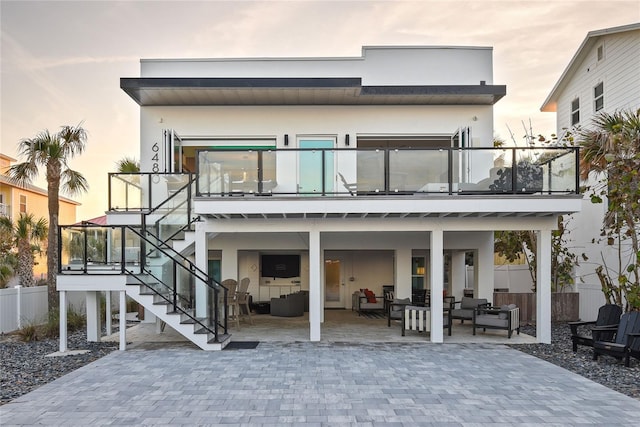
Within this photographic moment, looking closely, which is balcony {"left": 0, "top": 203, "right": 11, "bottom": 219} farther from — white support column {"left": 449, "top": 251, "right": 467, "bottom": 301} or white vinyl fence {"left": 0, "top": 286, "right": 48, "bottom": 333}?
white support column {"left": 449, "top": 251, "right": 467, "bottom": 301}

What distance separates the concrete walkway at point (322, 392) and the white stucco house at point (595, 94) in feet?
24.3

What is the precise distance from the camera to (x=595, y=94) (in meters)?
16.5

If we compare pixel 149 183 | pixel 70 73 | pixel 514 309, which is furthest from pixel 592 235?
pixel 70 73

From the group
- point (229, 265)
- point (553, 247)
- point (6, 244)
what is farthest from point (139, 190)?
point (553, 247)

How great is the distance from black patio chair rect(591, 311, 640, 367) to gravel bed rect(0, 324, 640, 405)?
22 cm

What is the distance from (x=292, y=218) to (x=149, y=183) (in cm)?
429

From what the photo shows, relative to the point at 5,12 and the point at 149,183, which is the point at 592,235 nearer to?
the point at 149,183

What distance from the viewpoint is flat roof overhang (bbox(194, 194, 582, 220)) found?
10.1m

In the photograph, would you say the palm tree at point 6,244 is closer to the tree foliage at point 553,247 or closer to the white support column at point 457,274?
the white support column at point 457,274

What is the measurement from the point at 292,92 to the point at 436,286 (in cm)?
655

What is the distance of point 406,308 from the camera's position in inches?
444

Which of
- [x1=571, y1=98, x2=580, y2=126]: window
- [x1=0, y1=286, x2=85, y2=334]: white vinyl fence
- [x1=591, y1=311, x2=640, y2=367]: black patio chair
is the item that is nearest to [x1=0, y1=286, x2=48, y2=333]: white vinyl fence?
[x1=0, y1=286, x2=85, y2=334]: white vinyl fence

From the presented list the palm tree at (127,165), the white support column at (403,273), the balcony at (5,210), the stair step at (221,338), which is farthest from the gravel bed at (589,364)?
the balcony at (5,210)

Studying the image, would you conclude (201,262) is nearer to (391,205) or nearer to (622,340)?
(391,205)
